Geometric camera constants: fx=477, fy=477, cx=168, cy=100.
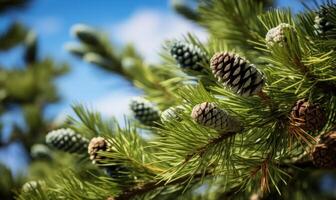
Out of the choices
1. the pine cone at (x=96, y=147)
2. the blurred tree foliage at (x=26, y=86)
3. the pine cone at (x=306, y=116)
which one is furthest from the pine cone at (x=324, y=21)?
the blurred tree foliage at (x=26, y=86)

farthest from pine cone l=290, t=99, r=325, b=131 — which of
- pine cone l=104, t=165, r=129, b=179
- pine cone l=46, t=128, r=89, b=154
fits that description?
pine cone l=46, t=128, r=89, b=154

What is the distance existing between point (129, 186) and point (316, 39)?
349 millimetres

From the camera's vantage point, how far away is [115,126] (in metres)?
0.85

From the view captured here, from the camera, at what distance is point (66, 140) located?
32.1 inches

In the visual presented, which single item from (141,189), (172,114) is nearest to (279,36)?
(172,114)

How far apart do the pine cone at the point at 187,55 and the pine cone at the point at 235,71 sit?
22 centimetres

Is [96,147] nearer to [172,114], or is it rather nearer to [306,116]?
[172,114]

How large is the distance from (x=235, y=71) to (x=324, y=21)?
0.20 m

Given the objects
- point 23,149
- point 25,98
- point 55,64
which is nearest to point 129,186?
point 23,149

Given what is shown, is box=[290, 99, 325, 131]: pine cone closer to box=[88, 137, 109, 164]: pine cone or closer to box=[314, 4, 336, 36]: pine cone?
box=[314, 4, 336, 36]: pine cone

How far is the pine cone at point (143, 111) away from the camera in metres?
0.83

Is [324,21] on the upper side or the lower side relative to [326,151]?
upper

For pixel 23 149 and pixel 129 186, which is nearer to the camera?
pixel 129 186

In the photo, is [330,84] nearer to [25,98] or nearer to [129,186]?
[129,186]
